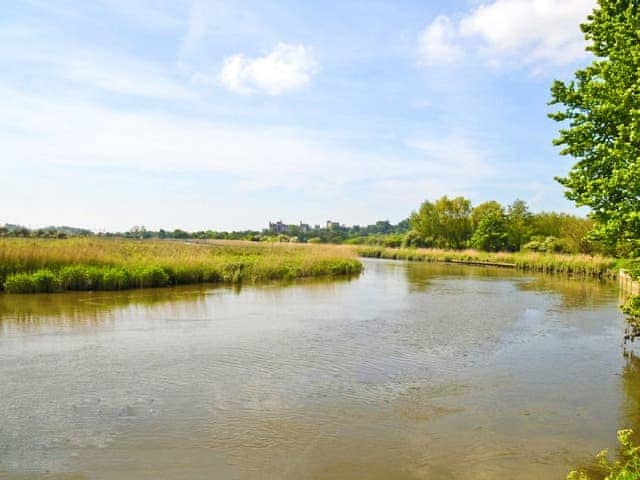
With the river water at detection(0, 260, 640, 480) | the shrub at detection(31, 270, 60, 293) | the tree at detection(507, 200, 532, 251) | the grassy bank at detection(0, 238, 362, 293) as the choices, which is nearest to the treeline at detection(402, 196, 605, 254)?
the tree at detection(507, 200, 532, 251)

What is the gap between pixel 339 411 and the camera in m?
7.67

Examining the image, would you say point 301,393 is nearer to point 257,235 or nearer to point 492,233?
point 492,233

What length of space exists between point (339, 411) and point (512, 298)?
53.2 feet

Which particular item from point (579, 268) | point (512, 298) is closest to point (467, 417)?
point (512, 298)

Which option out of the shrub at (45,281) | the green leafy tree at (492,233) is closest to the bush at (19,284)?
the shrub at (45,281)

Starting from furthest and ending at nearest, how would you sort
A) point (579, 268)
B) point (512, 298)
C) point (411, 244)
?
point (411, 244), point (579, 268), point (512, 298)

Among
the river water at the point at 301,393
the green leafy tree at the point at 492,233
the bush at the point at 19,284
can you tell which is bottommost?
the river water at the point at 301,393

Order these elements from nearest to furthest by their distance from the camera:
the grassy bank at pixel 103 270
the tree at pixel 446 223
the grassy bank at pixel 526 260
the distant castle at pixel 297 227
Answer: the grassy bank at pixel 103 270, the grassy bank at pixel 526 260, the tree at pixel 446 223, the distant castle at pixel 297 227

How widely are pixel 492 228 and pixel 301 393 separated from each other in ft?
179

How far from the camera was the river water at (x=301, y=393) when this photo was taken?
6.02 meters

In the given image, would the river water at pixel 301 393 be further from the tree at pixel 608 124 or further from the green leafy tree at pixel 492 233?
→ the green leafy tree at pixel 492 233

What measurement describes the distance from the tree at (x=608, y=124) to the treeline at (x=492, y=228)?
3532 cm

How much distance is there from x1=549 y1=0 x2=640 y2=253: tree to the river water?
9.66 ft

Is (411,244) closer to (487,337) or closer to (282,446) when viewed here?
(487,337)
